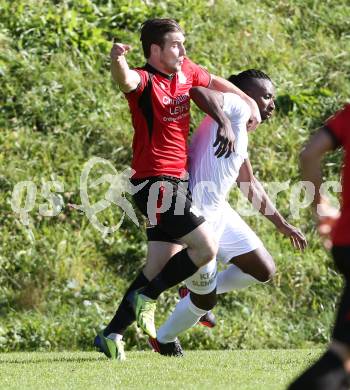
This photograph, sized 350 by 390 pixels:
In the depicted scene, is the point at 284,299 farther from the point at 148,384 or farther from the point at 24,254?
the point at 148,384

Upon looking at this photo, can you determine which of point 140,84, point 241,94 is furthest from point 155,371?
point 241,94

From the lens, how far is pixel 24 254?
10.4 m

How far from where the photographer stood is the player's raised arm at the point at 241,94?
770 cm

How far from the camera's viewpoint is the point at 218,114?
7.16 meters

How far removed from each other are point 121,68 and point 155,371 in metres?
1.90

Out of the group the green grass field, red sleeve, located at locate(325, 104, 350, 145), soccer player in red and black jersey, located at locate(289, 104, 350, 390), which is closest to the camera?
soccer player in red and black jersey, located at locate(289, 104, 350, 390)

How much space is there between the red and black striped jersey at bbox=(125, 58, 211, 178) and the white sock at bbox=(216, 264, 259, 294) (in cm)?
100

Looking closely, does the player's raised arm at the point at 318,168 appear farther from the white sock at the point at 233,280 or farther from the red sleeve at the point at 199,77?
the white sock at the point at 233,280

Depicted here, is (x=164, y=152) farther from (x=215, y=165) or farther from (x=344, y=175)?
(x=344, y=175)

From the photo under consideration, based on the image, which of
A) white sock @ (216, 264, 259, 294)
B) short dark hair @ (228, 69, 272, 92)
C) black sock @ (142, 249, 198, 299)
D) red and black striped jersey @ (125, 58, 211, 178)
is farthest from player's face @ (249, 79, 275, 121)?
black sock @ (142, 249, 198, 299)

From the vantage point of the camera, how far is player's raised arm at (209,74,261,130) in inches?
303

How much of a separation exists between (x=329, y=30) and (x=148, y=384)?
28.6 feet

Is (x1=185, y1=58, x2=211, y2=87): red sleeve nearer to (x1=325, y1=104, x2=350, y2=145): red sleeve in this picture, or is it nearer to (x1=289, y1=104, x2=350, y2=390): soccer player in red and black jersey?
(x1=289, y1=104, x2=350, y2=390): soccer player in red and black jersey

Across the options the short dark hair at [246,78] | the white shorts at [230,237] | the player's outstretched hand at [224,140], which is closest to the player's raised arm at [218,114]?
the player's outstretched hand at [224,140]
